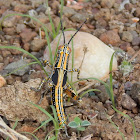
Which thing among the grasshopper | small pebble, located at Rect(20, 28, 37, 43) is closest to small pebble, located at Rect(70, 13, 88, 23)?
small pebble, located at Rect(20, 28, 37, 43)

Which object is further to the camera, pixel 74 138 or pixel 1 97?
pixel 1 97

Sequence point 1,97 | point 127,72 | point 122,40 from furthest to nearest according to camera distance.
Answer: point 122,40 → point 127,72 → point 1,97

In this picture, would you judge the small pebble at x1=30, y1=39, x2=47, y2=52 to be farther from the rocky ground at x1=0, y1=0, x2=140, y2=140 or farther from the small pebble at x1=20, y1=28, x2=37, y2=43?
the small pebble at x1=20, y1=28, x2=37, y2=43

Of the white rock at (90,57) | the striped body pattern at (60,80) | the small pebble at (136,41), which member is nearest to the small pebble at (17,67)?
the white rock at (90,57)

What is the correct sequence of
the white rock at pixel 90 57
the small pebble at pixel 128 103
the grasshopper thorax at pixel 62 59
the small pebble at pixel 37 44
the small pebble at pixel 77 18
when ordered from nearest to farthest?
the grasshopper thorax at pixel 62 59 → the small pebble at pixel 128 103 → the white rock at pixel 90 57 → the small pebble at pixel 37 44 → the small pebble at pixel 77 18

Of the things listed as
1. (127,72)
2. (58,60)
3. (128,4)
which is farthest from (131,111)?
(128,4)

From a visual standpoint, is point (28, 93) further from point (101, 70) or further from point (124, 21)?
point (124, 21)

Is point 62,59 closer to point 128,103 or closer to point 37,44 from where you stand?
point 128,103

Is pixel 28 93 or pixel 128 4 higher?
pixel 128 4

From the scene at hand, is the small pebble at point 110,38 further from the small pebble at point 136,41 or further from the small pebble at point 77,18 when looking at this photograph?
the small pebble at point 77,18
